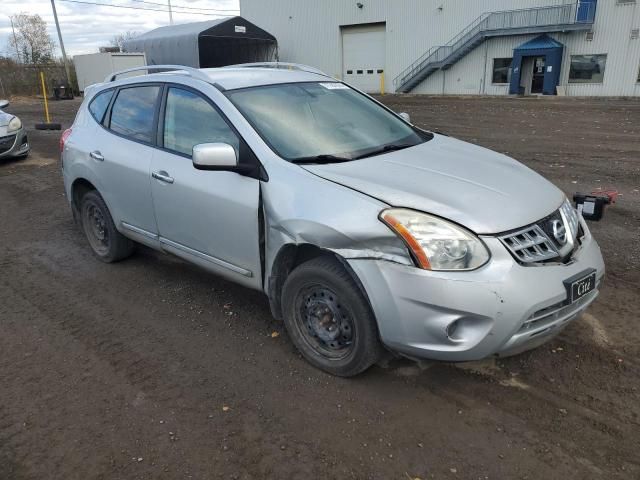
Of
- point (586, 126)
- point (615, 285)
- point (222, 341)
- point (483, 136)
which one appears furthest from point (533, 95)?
point (222, 341)

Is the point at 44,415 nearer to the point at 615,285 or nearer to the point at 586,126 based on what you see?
the point at 615,285

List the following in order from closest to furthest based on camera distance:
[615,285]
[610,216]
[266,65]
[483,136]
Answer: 1. [615,285]
2. [266,65]
3. [610,216]
4. [483,136]

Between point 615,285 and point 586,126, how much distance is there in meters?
11.2

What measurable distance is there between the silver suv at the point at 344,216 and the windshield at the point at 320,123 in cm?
1

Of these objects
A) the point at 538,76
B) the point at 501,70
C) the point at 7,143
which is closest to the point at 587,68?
the point at 538,76

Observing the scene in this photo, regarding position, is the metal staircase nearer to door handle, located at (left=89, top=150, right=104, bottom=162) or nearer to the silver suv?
the silver suv

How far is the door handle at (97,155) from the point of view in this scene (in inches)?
189

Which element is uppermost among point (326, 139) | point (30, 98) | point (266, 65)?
point (266, 65)

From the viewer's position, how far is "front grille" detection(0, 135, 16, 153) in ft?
34.4

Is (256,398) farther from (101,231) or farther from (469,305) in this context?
(101,231)

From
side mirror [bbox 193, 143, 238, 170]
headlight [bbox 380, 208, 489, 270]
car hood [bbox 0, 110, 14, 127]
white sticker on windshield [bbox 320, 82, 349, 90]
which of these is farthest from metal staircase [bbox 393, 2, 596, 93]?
headlight [bbox 380, 208, 489, 270]

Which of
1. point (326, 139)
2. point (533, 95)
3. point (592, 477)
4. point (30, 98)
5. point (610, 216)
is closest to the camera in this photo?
point (592, 477)

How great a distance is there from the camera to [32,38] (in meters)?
59.7

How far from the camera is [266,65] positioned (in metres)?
4.93
